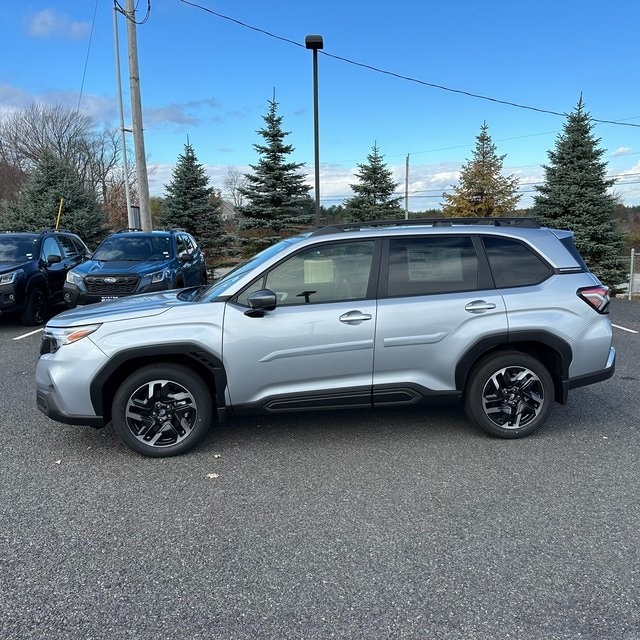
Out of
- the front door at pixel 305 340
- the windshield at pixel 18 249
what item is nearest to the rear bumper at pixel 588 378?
the front door at pixel 305 340

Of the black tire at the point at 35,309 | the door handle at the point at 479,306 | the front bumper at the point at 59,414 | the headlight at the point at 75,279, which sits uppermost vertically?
the headlight at the point at 75,279

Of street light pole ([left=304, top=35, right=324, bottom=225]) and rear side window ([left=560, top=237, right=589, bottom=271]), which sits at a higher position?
street light pole ([left=304, top=35, right=324, bottom=225])

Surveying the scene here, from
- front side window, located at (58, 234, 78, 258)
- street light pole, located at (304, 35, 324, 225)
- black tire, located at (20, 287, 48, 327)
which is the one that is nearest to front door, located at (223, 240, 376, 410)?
black tire, located at (20, 287, 48, 327)

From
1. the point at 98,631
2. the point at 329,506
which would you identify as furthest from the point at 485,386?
the point at 98,631

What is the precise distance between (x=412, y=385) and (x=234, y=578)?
2064 millimetres

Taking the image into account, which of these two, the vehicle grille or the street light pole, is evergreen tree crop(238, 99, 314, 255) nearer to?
the street light pole

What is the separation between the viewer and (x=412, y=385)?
4.18 meters

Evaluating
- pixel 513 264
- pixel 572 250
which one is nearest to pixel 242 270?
pixel 513 264

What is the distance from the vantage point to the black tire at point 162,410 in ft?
12.9

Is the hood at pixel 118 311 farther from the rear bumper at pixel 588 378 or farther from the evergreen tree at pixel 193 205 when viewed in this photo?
the evergreen tree at pixel 193 205

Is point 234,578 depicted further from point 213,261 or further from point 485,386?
point 213,261

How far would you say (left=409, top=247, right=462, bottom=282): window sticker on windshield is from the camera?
14.0 feet

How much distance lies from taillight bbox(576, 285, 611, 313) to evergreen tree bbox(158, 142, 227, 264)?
21.4 meters

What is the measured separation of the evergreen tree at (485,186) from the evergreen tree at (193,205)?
11670 millimetres
